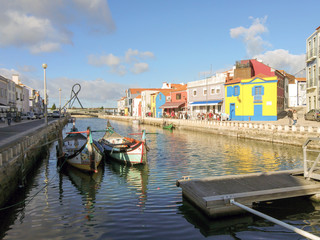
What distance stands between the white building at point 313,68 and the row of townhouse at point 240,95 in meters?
5.28

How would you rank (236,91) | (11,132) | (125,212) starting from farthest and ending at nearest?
(236,91) < (11,132) < (125,212)

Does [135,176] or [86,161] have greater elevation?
[86,161]

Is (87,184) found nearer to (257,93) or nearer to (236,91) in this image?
(257,93)

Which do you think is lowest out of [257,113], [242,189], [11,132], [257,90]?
[242,189]

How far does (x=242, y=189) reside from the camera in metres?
10.0

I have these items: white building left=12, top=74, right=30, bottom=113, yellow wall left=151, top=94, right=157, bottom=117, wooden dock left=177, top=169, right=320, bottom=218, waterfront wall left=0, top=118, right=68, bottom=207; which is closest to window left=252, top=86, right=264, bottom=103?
wooden dock left=177, top=169, right=320, bottom=218

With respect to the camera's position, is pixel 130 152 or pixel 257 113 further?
pixel 257 113

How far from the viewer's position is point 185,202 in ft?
34.8

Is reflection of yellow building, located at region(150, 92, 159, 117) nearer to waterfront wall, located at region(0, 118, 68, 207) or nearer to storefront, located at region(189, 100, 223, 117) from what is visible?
storefront, located at region(189, 100, 223, 117)

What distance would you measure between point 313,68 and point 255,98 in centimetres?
980

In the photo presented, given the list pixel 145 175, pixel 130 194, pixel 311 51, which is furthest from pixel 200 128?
pixel 130 194

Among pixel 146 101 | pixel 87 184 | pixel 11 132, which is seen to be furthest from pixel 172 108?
pixel 87 184

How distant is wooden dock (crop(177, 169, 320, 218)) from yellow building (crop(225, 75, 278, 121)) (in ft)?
106

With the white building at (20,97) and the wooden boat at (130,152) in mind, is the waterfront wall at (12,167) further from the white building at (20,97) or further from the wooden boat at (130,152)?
the white building at (20,97)
